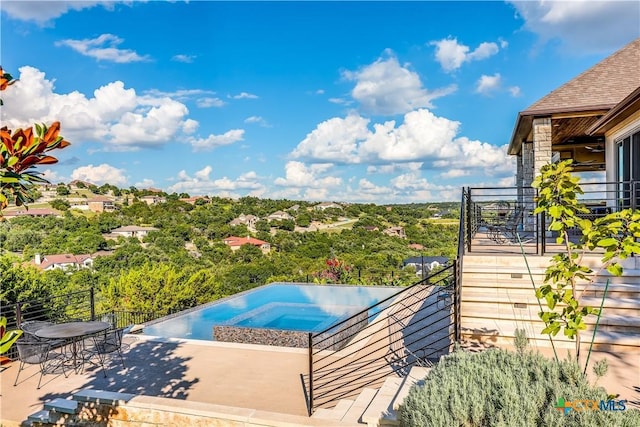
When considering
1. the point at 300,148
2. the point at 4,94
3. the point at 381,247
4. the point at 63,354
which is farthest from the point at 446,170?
the point at 4,94

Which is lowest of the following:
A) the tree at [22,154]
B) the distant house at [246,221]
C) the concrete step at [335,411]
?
the concrete step at [335,411]

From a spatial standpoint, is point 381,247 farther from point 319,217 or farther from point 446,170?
point 319,217

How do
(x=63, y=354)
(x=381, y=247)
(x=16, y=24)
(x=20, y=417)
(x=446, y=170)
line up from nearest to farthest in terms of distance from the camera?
(x=20, y=417) → (x=63, y=354) → (x=16, y=24) → (x=446, y=170) → (x=381, y=247)

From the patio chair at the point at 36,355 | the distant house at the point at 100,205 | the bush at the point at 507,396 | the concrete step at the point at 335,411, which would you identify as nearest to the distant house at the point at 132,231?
the distant house at the point at 100,205

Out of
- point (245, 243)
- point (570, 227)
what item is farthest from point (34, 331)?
point (245, 243)

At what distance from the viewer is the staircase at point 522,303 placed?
5.16m

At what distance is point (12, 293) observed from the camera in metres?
11.4

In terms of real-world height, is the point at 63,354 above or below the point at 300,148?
below

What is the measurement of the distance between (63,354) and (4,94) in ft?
19.7

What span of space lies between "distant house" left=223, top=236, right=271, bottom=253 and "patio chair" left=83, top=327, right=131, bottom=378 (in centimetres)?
2905

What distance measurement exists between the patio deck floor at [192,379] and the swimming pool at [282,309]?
128 inches

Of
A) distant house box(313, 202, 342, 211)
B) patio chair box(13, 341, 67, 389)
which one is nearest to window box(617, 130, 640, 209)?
patio chair box(13, 341, 67, 389)

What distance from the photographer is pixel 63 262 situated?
2725cm

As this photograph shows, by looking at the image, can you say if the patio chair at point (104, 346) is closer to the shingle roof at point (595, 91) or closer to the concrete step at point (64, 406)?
the concrete step at point (64, 406)
